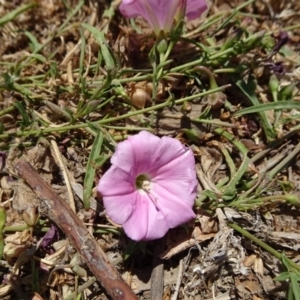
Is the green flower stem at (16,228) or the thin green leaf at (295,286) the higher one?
the green flower stem at (16,228)

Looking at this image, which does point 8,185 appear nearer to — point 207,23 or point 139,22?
point 139,22

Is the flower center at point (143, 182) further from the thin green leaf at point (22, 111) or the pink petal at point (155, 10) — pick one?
the pink petal at point (155, 10)

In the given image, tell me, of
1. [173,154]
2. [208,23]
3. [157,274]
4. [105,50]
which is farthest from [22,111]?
[208,23]

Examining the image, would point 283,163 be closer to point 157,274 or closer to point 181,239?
point 181,239

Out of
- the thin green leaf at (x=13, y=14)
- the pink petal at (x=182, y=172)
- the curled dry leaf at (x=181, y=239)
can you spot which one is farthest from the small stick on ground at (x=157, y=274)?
the thin green leaf at (x=13, y=14)

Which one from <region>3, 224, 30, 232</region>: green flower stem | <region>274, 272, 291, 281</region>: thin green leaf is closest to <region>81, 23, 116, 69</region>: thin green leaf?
<region>3, 224, 30, 232</region>: green flower stem

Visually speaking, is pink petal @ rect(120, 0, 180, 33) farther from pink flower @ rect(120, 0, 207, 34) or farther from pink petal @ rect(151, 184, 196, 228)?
pink petal @ rect(151, 184, 196, 228)
